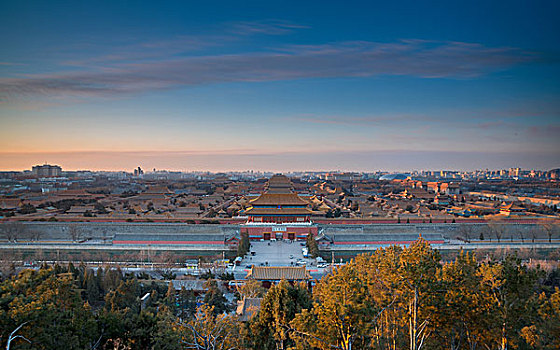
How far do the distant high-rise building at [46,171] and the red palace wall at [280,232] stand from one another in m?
96.0

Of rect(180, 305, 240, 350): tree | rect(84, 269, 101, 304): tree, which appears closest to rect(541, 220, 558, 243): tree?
rect(180, 305, 240, 350): tree

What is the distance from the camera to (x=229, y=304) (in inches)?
545

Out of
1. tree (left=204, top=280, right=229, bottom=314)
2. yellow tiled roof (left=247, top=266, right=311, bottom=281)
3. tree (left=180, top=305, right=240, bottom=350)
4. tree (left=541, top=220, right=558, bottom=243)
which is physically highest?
tree (left=180, top=305, right=240, bottom=350)

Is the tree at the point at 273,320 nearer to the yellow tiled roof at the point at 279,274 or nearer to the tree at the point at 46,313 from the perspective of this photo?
the tree at the point at 46,313

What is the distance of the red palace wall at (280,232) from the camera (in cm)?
2481

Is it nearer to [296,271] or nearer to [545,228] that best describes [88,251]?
[296,271]

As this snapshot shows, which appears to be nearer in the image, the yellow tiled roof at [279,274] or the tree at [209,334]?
the tree at [209,334]

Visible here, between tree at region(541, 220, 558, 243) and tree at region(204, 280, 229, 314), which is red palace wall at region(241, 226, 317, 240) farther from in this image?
tree at region(541, 220, 558, 243)

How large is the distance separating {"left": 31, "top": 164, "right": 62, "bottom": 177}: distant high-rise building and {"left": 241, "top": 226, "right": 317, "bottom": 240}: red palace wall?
96.0m

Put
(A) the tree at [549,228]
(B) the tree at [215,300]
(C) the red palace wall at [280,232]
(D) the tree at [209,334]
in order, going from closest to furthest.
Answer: (D) the tree at [209,334] < (B) the tree at [215,300] < (C) the red palace wall at [280,232] < (A) the tree at [549,228]

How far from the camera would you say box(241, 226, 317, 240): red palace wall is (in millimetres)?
24812

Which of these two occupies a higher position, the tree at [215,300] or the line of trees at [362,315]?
the line of trees at [362,315]

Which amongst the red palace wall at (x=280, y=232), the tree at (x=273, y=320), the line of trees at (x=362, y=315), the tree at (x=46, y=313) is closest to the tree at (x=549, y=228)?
the red palace wall at (x=280, y=232)

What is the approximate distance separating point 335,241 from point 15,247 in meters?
17.8
